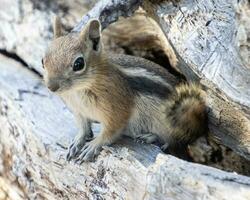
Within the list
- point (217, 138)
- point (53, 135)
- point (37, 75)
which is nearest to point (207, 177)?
point (217, 138)

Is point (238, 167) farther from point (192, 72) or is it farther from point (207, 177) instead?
point (207, 177)

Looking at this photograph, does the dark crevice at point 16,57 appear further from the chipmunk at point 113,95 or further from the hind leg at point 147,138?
the hind leg at point 147,138

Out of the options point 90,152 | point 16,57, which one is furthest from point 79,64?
point 16,57

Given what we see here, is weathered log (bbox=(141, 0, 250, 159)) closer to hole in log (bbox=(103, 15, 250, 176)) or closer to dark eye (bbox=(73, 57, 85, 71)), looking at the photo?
hole in log (bbox=(103, 15, 250, 176))

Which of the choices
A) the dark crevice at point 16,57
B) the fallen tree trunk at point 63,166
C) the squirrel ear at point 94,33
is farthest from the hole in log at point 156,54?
the squirrel ear at point 94,33

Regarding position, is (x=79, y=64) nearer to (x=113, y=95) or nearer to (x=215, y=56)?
(x=113, y=95)

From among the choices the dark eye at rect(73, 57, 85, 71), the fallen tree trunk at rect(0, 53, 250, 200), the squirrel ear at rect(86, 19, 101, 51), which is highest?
the squirrel ear at rect(86, 19, 101, 51)

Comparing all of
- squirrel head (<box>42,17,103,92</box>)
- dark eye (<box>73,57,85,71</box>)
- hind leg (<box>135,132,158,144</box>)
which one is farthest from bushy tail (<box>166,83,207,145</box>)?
dark eye (<box>73,57,85,71</box>)
